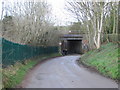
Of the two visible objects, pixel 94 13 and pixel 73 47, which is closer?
pixel 94 13

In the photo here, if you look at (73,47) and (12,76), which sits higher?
(12,76)

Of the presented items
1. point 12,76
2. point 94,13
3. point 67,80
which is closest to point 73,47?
point 94,13

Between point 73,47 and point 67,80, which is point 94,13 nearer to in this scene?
point 67,80

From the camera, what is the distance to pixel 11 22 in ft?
71.2

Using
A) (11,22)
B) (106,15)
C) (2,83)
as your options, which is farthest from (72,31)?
(2,83)

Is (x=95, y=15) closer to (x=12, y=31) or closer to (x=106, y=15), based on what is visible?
(x=106, y=15)

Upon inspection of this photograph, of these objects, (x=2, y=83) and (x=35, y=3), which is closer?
(x=2, y=83)

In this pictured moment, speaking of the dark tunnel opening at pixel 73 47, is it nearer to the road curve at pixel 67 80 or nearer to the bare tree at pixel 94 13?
the bare tree at pixel 94 13

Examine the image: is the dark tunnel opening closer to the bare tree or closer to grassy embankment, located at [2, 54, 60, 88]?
the bare tree

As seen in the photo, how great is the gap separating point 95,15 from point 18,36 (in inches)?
378

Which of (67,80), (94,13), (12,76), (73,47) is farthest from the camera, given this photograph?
(73,47)

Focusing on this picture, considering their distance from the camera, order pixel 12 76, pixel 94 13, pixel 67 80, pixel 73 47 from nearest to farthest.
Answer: pixel 12 76 → pixel 67 80 → pixel 94 13 → pixel 73 47

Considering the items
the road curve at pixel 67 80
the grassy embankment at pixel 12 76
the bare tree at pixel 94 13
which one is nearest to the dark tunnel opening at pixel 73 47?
the bare tree at pixel 94 13

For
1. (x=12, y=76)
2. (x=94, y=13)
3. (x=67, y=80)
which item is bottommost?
(x=67, y=80)
